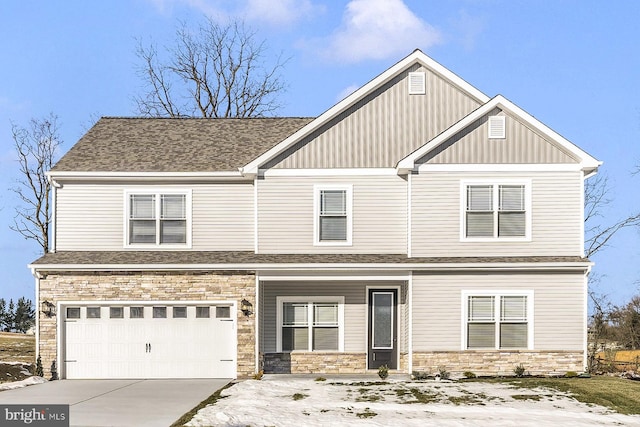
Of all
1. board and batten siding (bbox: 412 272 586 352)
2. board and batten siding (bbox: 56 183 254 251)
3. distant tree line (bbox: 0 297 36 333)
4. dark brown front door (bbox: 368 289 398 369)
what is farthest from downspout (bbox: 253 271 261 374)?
distant tree line (bbox: 0 297 36 333)

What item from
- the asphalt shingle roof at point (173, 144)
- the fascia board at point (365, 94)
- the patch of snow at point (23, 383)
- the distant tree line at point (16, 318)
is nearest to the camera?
the patch of snow at point (23, 383)

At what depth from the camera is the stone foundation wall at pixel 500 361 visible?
21.8 m

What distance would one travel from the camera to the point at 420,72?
935 inches

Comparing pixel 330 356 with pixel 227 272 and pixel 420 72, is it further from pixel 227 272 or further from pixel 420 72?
pixel 420 72

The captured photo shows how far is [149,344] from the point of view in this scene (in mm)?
22438

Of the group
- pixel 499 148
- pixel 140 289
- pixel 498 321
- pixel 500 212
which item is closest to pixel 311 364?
pixel 140 289

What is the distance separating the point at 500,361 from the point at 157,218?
10.7 meters

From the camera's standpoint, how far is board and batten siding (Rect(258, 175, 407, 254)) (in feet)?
75.5

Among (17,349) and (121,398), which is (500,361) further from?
(17,349)

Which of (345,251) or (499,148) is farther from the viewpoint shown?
A: (345,251)

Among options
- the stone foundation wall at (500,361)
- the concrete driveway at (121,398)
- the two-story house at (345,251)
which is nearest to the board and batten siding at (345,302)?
the two-story house at (345,251)

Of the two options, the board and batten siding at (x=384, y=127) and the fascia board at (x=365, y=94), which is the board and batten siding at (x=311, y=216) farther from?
the fascia board at (x=365, y=94)

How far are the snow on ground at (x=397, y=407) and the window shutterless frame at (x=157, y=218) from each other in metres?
5.66

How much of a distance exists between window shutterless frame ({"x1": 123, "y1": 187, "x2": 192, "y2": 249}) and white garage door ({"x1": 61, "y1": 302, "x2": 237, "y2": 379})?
214 cm
